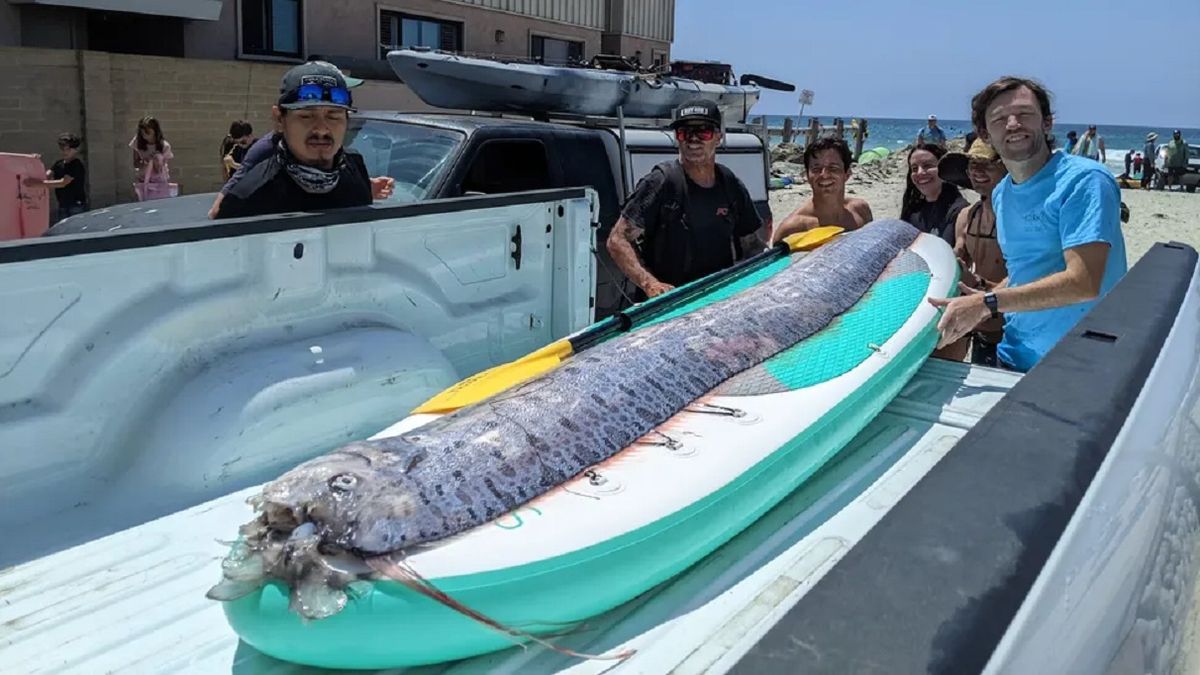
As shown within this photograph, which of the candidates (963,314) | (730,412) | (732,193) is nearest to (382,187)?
(732,193)

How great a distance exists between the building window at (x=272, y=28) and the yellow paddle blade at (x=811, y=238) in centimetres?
1371

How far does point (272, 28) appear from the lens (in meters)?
16.4

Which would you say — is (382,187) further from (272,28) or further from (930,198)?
(272,28)

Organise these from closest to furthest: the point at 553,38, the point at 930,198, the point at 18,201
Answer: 1. the point at 930,198
2. the point at 18,201
3. the point at 553,38

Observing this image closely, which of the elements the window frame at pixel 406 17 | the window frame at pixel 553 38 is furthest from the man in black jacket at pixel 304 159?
the window frame at pixel 553 38

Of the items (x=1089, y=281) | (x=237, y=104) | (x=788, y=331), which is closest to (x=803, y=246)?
(x=788, y=331)

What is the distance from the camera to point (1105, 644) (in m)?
1.75

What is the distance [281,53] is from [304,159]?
14085 mm

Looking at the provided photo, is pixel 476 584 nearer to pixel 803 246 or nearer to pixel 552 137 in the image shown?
pixel 803 246

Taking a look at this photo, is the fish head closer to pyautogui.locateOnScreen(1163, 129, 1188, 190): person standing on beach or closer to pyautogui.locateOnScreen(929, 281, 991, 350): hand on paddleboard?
pyautogui.locateOnScreen(929, 281, 991, 350): hand on paddleboard

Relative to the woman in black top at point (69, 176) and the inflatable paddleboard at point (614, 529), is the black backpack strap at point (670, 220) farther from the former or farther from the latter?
the woman in black top at point (69, 176)

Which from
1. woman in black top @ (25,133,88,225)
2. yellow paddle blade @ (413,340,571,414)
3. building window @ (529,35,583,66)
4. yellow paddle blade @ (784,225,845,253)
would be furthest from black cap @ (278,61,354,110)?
building window @ (529,35,583,66)

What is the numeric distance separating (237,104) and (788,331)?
1367 centimetres

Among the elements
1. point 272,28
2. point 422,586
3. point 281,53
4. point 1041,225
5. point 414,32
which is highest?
point 414,32
